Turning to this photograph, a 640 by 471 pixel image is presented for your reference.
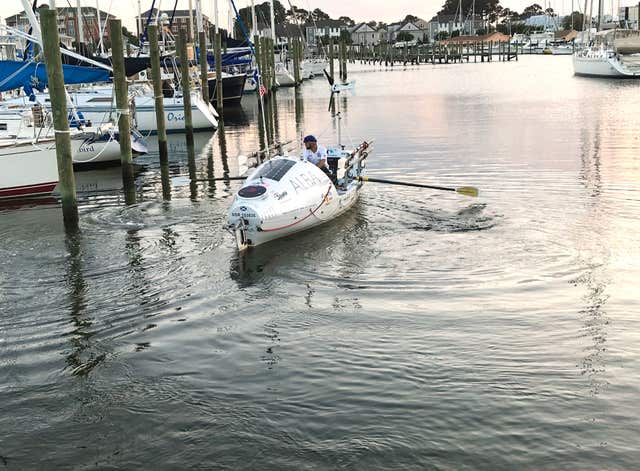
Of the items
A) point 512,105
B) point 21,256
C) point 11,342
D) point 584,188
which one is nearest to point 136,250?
point 21,256

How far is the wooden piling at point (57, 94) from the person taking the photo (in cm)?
1540

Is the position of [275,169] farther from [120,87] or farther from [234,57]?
[234,57]

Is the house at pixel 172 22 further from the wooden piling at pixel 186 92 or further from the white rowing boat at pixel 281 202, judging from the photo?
the white rowing boat at pixel 281 202

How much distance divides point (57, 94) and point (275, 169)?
498 centimetres

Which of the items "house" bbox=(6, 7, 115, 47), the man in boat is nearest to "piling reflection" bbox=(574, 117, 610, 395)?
the man in boat

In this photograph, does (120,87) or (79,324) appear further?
(120,87)

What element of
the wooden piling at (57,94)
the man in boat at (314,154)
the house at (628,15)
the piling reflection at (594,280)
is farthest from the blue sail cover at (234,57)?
the house at (628,15)

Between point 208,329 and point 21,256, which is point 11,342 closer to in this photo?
point 208,329

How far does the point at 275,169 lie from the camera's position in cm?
1514

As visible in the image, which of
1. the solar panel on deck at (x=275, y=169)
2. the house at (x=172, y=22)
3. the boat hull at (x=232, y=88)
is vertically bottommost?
the solar panel on deck at (x=275, y=169)

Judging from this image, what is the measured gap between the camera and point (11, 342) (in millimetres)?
10266

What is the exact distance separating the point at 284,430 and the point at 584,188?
14.8m

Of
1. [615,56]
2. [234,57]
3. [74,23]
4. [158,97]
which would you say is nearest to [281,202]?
[158,97]

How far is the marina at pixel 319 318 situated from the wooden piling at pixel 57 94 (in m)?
0.09
